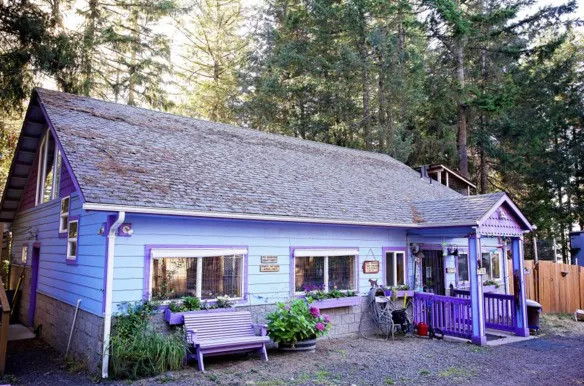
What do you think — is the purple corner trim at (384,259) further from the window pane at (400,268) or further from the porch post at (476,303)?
the porch post at (476,303)

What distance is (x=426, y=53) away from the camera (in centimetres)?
2489

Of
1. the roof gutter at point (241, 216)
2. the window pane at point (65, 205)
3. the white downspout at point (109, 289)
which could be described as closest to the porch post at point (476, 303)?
the roof gutter at point (241, 216)

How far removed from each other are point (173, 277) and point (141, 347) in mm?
1362

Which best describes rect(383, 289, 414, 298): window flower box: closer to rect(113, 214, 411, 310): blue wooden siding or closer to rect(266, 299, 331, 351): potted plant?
rect(113, 214, 411, 310): blue wooden siding

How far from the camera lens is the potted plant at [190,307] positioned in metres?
7.40

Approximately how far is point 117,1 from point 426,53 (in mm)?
16354

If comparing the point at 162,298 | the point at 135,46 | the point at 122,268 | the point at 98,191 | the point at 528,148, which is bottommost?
the point at 162,298

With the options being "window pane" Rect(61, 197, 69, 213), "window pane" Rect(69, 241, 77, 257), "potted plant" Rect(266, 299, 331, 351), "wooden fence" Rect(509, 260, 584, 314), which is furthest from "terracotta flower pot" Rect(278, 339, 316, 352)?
"wooden fence" Rect(509, 260, 584, 314)

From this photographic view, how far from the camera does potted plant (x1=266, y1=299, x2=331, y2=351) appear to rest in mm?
8305

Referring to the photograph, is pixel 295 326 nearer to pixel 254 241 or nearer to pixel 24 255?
pixel 254 241

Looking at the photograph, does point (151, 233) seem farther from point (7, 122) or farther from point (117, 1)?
point (7, 122)

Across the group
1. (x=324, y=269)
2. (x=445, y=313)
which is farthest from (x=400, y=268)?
(x=324, y=269)

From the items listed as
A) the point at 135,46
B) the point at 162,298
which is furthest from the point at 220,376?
the point at 135,46

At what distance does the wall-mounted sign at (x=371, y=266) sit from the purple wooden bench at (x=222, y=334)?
3.52 meters
